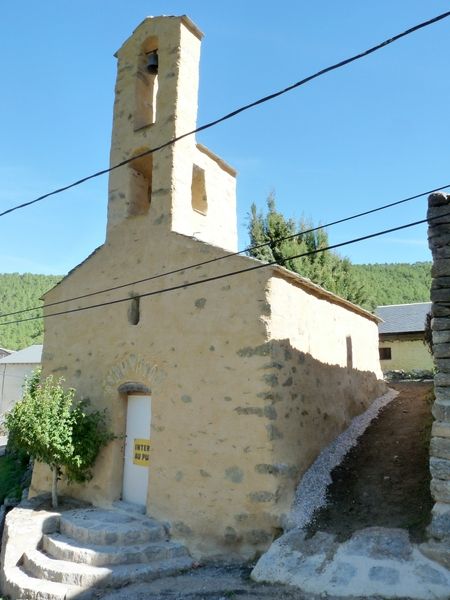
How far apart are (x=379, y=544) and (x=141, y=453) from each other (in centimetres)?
455

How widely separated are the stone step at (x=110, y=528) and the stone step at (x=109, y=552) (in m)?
0.10

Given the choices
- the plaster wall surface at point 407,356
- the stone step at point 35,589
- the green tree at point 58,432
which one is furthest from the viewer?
the plaster wall surface at point 407,356

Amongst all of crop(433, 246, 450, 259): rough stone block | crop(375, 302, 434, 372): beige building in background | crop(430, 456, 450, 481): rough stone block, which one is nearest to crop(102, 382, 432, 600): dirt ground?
crop(430, 456, 450, 481): rough stone block

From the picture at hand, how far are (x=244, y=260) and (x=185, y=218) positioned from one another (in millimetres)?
2240

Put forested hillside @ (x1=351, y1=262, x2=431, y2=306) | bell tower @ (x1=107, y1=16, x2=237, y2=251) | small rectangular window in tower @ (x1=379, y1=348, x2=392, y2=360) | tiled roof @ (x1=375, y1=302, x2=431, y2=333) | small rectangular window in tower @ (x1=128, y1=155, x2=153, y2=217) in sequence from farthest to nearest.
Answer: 1. forested hillside @ (x1=351, y1=262, x2=431, y2=306)
2. small rectangular window in tower @ (x1=379, y1=348, x2=392, y2=360)
3. tiled roof @ (x1=375, y1=302, x2=431, y2=333)
4. small rectangular window in tower @ (x1=128, y1=155, x2=153, y2=217)
5. bell tower @ (x1=107, y1=16, x2=237, y2=251)

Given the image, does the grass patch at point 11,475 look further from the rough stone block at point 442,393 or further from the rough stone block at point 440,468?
the rough stone block at point 442,393

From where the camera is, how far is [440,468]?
18.1 ft

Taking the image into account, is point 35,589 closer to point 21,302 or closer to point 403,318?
point 403,318

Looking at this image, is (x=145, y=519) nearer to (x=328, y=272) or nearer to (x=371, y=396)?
(x=371, y=396)

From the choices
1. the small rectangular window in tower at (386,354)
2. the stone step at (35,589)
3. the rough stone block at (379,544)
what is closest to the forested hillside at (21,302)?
the small rectangular window in tower at (386,354)

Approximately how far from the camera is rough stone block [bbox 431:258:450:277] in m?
5.83

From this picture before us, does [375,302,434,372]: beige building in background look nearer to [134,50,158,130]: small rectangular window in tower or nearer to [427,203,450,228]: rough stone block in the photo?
[134,50,158,130]: small rectangular window in tower

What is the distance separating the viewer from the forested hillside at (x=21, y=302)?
52.8 metres

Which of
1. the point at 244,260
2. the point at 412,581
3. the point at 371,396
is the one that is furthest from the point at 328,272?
the point at 412,581
